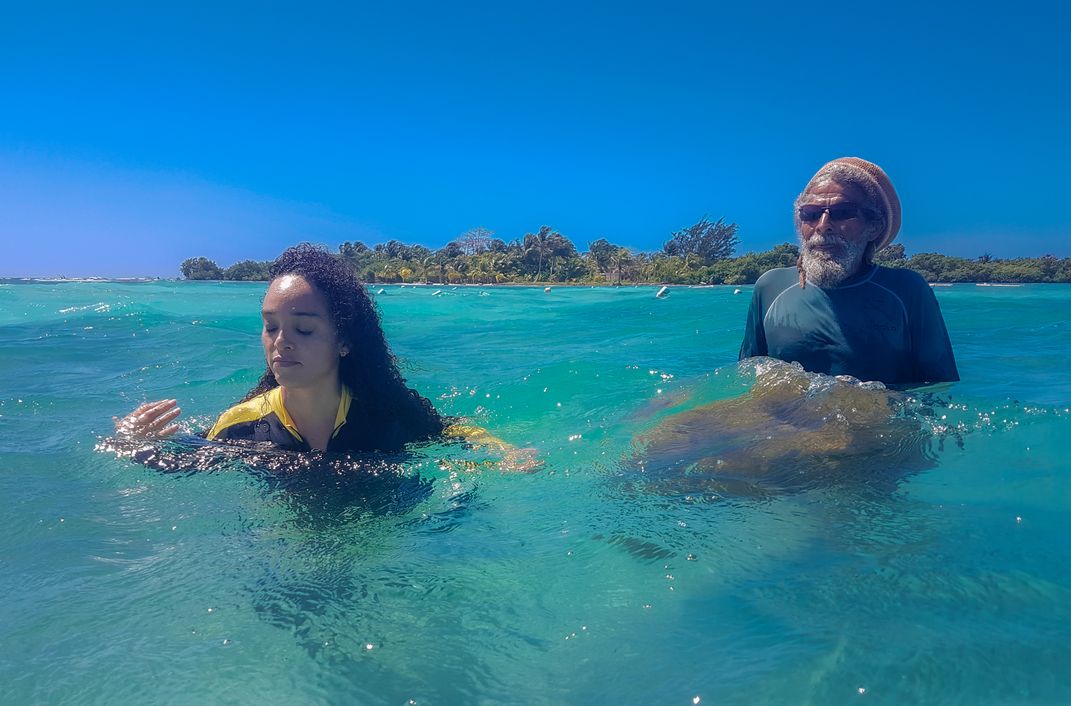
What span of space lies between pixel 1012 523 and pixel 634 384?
3977mm

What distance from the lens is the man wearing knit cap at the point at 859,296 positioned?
3.13m

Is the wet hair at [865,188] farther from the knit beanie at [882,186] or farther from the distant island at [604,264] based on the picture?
the distant island at [604,264]

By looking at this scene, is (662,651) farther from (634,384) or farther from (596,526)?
(634,384)

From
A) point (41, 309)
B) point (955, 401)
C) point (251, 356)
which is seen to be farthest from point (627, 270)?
point (955, 401)

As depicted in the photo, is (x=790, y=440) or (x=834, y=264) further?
(x=834, y=264)

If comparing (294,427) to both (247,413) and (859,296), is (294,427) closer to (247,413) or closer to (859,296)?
(247,413)

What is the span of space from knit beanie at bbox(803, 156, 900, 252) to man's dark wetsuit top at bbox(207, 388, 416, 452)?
8.12ft

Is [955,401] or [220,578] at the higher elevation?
[955,401]

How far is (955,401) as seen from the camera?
11.3 feet

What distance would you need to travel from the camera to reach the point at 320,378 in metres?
2.94

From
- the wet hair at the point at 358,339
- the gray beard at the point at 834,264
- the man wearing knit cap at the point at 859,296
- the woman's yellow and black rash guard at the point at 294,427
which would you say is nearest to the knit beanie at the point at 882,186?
the man wearing knit cap at the point at 859,296

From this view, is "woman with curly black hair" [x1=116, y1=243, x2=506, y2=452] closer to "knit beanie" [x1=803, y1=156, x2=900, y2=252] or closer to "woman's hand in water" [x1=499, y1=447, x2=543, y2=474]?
"woman's hand in water" [x1=499, y1=447, x2=543, y2=474]

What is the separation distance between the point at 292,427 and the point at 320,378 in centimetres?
29

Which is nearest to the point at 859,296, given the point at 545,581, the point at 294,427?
the point at 545,581
